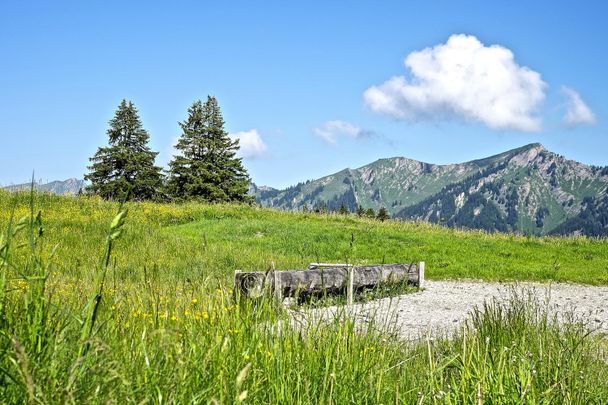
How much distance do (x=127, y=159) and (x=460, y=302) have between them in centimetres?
5277

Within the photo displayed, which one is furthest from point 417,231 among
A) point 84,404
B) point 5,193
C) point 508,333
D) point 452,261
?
point 84,404

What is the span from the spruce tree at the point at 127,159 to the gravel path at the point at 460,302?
47772 millimetres

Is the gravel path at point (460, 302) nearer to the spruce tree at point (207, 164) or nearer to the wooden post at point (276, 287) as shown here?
the wooden post at point (276, 287)

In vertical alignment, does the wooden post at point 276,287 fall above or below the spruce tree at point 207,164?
below

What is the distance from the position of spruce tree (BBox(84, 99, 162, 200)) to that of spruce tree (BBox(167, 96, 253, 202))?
2.32m

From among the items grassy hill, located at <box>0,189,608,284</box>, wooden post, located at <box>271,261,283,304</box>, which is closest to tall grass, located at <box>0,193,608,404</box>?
wooden post, located at <box>271,261,283,304</box>

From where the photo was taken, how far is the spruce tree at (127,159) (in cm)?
6094

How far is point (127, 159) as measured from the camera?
202ft

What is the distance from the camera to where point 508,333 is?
6.08 metres

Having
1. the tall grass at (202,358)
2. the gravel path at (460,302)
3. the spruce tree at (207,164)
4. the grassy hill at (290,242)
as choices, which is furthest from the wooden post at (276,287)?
the spruce tree at (207,164)

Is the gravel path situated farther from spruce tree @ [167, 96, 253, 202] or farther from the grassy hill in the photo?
spruce tree @ [167, 96, 253, 202]

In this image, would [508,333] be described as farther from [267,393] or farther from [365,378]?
[267,393]

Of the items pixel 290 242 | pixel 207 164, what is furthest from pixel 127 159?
pixel 290 242

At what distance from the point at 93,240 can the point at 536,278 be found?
1433cm
